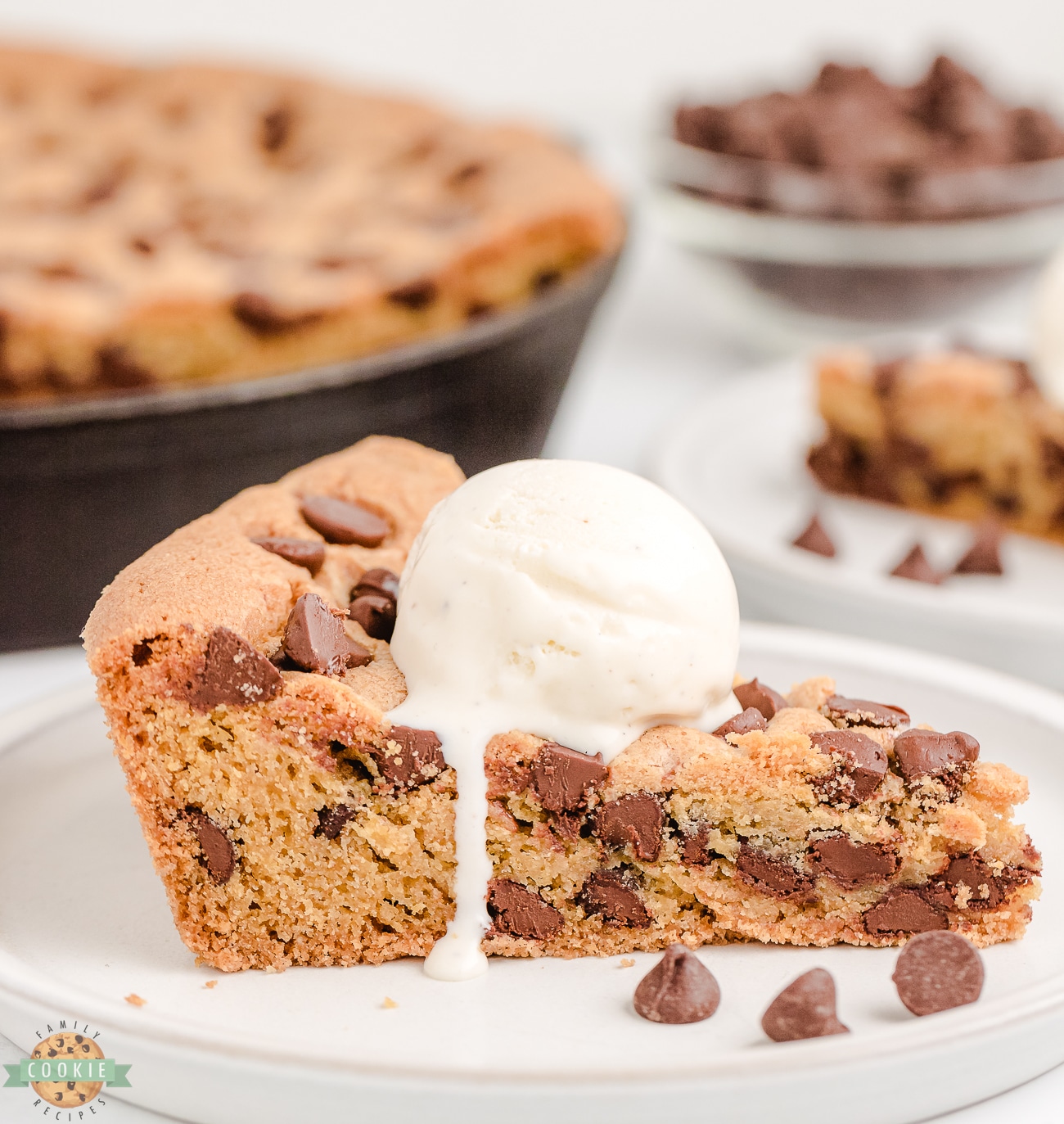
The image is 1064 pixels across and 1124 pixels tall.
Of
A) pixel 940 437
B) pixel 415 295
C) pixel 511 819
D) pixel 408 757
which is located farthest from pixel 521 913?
pixel 940 437

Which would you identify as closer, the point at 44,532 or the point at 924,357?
the point at 44,532

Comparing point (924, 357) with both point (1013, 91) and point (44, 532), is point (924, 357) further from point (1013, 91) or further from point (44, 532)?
point (44, 532)

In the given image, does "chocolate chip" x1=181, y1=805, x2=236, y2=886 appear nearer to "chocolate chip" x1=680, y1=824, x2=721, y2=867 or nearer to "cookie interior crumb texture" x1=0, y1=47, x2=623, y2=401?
"chocolate chip" x1=680, y1=824, x2=721, y2=867

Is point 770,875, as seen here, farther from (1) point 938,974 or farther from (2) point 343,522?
(2) point 343,522

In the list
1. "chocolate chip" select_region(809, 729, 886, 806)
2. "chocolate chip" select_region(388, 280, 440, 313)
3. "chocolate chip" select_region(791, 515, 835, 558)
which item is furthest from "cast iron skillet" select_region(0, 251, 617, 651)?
"chocolate chip" select_region(809, 729, 886, 806)

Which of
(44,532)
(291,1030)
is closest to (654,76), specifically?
(44,532)
